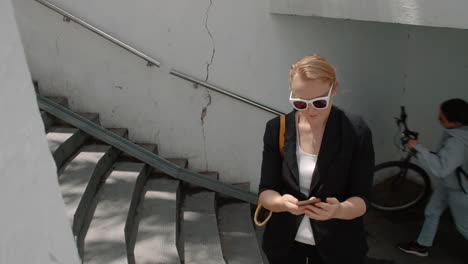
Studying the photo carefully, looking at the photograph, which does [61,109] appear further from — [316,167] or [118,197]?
[316,167]

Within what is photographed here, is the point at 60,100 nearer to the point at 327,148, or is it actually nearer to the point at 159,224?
the point at 159,224

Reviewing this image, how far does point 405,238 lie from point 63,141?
11.3 feet

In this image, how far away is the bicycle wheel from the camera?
5.33 metres

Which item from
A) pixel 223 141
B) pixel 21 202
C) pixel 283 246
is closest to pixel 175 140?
pixel 223 141

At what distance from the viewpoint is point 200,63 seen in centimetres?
462

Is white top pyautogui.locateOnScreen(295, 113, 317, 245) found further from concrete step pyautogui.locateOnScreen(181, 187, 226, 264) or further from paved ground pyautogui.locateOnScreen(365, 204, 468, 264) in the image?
paved ground pyautogui.locateOnScreen(365, 204, 468, 264)

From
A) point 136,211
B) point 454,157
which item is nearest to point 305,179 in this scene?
point 454,157

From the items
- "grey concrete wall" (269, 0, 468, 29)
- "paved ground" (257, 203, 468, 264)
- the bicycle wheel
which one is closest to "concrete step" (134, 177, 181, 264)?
"paved ground" (257, 203, 468, 264)

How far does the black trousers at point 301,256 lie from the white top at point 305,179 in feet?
0.19

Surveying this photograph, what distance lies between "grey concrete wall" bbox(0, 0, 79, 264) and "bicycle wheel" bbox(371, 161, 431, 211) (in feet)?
14.1

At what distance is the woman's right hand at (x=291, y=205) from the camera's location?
2.02 meters

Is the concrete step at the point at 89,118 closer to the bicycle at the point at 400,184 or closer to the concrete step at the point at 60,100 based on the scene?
the concrete step at the point at 60,100

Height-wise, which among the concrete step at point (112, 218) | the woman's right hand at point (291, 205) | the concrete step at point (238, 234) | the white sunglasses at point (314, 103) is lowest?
the concrete step at point (238, 234)

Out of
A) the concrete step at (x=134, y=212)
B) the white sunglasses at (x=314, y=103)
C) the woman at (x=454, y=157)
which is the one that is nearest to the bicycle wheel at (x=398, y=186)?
the woman at (x=454, y=157)
